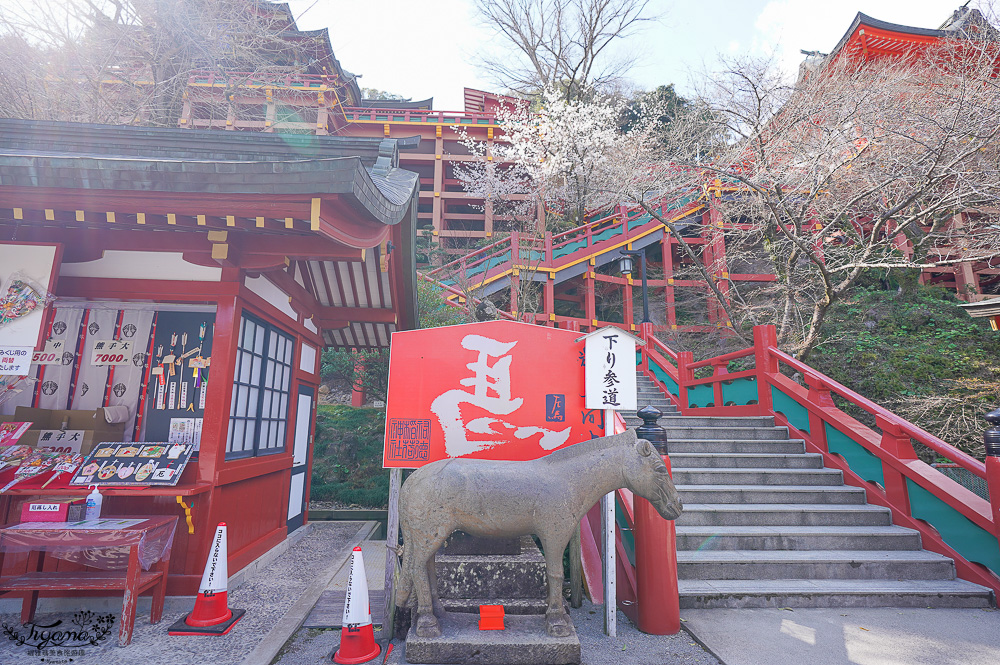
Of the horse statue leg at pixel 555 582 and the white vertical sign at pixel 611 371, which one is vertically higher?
the white vertical sign at pixel 611 371

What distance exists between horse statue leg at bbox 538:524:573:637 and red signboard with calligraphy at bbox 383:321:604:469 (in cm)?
78

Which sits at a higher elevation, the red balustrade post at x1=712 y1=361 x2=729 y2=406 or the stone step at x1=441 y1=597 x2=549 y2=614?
the red balustrade post at x1=712 y1=361 x2=729 y2=406

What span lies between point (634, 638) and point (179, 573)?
13.1 ft

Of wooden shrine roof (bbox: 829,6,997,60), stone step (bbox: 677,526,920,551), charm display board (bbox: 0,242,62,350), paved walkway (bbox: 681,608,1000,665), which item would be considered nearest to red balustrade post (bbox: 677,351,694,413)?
stone step (bbox: 677,526,920,551)

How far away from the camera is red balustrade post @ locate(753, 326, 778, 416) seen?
288 inches

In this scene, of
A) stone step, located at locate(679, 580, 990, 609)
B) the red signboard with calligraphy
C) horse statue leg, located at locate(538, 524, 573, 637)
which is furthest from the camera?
stone step, located at locate(679, 580, 990, 609)

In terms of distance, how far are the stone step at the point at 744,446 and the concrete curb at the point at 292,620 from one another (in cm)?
463

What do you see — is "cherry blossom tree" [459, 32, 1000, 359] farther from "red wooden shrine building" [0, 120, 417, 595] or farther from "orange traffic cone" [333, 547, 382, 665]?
"orange traffic cone" [333, 547, 382, 665]

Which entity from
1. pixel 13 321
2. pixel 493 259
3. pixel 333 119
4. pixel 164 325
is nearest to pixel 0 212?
pixel 13 321

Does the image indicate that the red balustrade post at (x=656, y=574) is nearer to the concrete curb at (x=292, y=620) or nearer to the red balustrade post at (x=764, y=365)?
the concrete curb at (x=292, y=620)

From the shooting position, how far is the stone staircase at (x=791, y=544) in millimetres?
4004

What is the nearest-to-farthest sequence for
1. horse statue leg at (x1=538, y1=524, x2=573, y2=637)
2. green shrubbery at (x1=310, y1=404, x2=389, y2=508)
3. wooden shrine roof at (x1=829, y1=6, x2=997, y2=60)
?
horse statue leg at (x1=538, y1=524, x2=573, y2=637), green shrubbery at (x1=310, y1=404, x2=389, y2=508), wooden shrine roof at (x1=829, y1=6, x2=997, y2=60)

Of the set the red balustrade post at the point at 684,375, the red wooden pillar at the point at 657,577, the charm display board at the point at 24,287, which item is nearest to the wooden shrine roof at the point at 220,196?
the charm display board at the point at 24,287

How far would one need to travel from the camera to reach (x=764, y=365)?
7457mm
